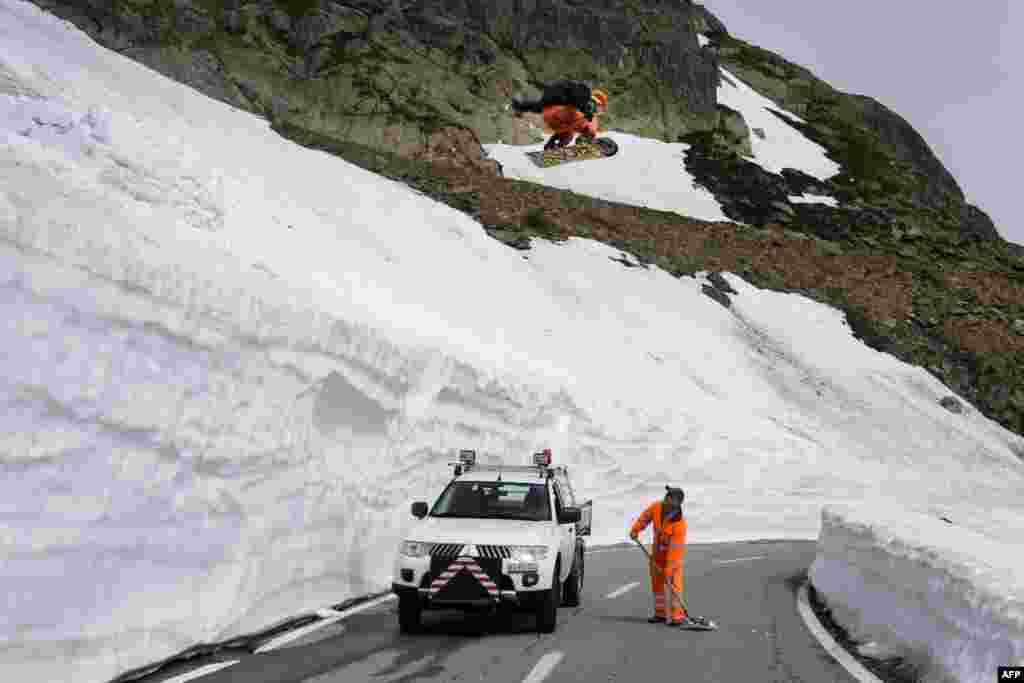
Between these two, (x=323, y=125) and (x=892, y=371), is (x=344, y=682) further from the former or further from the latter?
(x=323, y=125)

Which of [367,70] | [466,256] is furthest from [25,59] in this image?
[367,70]

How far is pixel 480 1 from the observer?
82000 millimetres

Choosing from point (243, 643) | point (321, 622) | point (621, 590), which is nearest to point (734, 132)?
point (621, 590)

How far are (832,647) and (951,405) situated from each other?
3654cm

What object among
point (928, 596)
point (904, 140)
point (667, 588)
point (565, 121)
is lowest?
point (667, 588)

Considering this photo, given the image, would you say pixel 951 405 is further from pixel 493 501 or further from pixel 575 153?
pixel 493 501

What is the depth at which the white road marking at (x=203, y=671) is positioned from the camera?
7.10 m

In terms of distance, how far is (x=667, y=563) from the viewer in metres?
11.0

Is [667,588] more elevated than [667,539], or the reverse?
[667,539]

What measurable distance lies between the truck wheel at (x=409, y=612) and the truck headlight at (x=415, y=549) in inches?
16.0

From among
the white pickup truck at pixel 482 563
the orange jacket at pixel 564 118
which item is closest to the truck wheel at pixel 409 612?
the white pickup truck at pixel 482 563

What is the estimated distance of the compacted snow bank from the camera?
21.8ft

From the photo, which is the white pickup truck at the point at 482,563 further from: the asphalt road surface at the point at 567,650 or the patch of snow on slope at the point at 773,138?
the patch of snow on slope at the point at 773,138

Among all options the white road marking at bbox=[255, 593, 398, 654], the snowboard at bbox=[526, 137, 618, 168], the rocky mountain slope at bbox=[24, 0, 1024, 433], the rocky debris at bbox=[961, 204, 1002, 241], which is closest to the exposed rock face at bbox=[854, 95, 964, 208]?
the rocky debris at bbox=[961, 204, 1002, 241]
